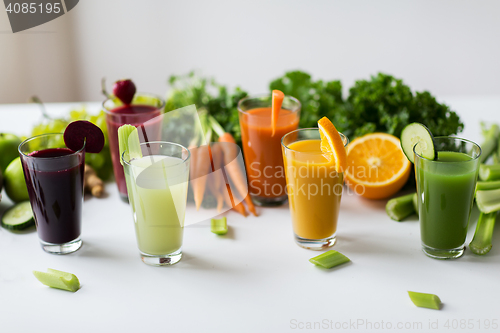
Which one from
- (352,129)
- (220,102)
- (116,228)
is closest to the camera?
(116,228)

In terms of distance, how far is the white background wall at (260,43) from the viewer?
343 cm

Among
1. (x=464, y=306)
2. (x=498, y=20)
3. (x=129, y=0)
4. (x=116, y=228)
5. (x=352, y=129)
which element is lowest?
(x=464, y=306)

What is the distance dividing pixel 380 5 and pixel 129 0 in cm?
180

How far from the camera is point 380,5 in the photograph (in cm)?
343

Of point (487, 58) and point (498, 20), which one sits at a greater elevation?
point (498, 20)

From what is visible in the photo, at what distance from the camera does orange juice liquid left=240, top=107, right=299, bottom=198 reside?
1.62m

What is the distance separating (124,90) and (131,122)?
0.11 m

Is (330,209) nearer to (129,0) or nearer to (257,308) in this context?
(257,308)

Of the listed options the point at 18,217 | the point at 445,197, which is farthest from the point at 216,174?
the point at 445,197

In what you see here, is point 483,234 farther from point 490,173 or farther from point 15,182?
point 15,182

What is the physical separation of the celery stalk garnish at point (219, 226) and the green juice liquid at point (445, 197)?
23.7 inches

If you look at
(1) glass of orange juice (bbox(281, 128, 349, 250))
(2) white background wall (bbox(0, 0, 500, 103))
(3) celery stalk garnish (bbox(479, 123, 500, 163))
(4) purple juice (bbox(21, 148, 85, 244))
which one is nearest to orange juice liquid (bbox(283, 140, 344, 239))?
(1) glass of orange juice (bbox(281, 128, 349, 250))

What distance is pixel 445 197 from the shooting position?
131 centimetres

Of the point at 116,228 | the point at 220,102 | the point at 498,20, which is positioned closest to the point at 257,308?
the point at 116,228
